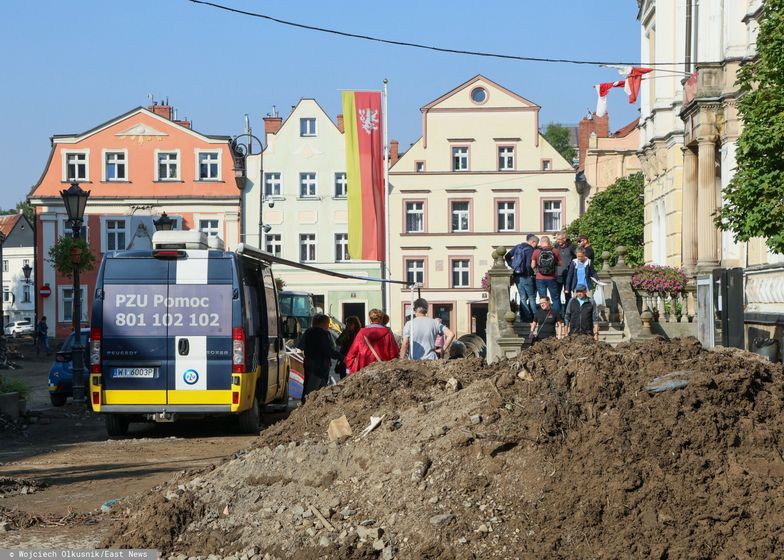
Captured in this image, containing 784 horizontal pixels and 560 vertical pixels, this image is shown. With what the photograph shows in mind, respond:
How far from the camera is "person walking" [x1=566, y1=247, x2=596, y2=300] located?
23405 mm

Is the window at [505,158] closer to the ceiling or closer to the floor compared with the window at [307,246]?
closer to the ceiling

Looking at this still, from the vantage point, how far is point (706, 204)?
1167 inches

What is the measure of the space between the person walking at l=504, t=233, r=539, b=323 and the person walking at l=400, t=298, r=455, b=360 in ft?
19.5

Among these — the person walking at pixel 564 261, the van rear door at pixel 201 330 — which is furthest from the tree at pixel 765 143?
the van rear door at pixel 201 330

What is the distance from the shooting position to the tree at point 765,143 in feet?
56.1

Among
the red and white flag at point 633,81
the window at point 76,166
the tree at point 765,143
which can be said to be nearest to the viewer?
the tree at point 765,143

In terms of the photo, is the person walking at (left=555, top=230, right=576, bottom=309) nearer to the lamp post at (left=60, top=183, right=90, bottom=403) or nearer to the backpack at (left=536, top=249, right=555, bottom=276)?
the backpack at (left=536, top=249, right=555, bottom=276)

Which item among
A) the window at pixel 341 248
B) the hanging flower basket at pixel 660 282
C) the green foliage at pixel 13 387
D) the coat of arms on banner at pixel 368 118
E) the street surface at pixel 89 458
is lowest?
the street surface at pixel 89 458

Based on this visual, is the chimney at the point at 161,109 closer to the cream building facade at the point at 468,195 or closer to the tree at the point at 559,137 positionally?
the cream building facade at the point at 468,195

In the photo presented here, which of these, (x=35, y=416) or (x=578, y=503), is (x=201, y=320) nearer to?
(x=35, y=416)

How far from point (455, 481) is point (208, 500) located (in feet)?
6.36

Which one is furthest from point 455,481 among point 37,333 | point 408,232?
point 408,232

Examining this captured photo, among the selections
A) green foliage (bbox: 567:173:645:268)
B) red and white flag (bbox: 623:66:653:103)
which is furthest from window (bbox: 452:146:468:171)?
red and white flag (bbox: 623:66:653:103)

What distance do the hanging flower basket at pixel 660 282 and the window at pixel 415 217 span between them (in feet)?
139
